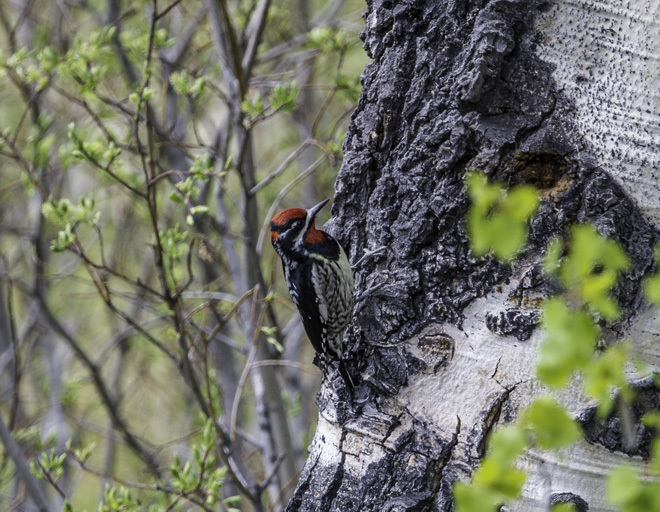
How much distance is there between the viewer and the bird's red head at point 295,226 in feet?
10.1

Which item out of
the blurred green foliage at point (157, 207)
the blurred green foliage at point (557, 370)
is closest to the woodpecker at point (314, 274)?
the blurred green foliage at point (157, 207)

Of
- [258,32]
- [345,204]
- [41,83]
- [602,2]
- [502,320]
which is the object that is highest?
[258,32]

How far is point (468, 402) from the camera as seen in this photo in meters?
1.82

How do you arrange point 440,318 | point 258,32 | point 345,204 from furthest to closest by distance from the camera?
point 258,32 → point 345,204 → point 440,318

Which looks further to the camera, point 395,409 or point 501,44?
point 395,409

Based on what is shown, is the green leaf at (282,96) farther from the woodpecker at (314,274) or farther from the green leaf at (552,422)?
the green leaf at (552,422)

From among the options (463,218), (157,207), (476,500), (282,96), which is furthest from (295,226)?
(476,500)

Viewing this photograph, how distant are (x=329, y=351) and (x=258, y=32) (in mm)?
1579

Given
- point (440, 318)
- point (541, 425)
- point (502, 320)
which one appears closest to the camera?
point (541, 425)

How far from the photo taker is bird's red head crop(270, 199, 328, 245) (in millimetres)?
3088

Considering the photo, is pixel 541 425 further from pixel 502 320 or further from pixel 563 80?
pixel 563 80

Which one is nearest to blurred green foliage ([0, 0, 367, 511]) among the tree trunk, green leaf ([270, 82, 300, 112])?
green leaf ([270, 82, 300, 112])

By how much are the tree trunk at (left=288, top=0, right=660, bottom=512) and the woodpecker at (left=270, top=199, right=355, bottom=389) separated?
0.60m

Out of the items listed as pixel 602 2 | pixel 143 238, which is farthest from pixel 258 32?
pixel 143 238
